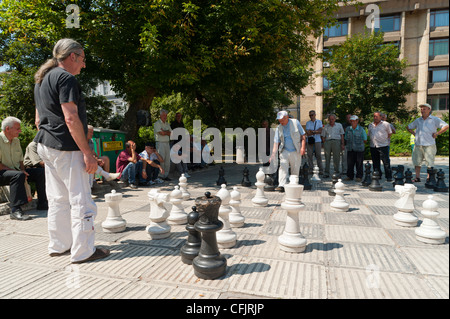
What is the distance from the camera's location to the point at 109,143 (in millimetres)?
7930

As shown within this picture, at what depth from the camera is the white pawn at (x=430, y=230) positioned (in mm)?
3047

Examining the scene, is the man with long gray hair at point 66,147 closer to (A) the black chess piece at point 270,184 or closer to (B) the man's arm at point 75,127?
(B) the man's arm at point 75,127

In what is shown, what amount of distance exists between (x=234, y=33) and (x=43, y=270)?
6579 mm

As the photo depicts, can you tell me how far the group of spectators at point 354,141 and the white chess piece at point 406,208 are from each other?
253 cm

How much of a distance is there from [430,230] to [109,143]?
24.5ft

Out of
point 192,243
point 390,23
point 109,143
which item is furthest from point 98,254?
point 390,23

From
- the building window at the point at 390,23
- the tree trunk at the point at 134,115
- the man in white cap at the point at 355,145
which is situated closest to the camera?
the man in white cap at the point at 355,145

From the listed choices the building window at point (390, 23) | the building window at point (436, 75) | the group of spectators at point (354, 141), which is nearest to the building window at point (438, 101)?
the building window at point (436, 75)

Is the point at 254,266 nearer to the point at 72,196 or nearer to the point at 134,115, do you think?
the point at 72,196

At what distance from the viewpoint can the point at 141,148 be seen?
9.87m

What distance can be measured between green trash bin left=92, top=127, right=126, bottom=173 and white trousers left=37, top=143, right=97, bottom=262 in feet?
16.0

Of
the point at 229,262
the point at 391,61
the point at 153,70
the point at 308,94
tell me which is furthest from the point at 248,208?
the point at 308,94

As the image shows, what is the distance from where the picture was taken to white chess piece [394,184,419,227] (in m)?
3.69
